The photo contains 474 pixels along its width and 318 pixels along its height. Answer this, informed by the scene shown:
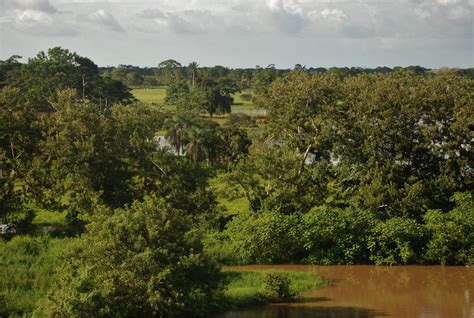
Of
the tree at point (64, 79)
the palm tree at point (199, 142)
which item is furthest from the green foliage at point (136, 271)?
the tree at point (64, 79)

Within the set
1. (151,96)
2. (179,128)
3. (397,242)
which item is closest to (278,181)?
(397,242)

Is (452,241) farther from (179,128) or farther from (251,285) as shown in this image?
(179,128)

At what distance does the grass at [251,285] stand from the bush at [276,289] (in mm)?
190

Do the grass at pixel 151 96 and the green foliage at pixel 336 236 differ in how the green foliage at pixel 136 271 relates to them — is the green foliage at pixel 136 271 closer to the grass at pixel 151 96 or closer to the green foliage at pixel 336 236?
the green foliage at pixel 336 236

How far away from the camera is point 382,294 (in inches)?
802

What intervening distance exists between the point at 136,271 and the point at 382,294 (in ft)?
27.3

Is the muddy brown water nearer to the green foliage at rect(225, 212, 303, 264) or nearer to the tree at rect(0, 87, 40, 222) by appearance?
the green foliage at rect(225, 212, 303, 264)

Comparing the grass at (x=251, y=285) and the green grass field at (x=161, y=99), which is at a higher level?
the green grass field at (x=161, y=99)

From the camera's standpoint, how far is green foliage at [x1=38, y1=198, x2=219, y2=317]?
575 inches

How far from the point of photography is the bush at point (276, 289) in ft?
61.3

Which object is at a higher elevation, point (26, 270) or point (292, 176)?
point (292, 176)

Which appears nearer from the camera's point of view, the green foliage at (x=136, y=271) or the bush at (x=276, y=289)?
the green foliage at (x=136, y=271)

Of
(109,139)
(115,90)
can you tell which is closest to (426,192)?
(109,139)

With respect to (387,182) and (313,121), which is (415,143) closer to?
(387,182)
